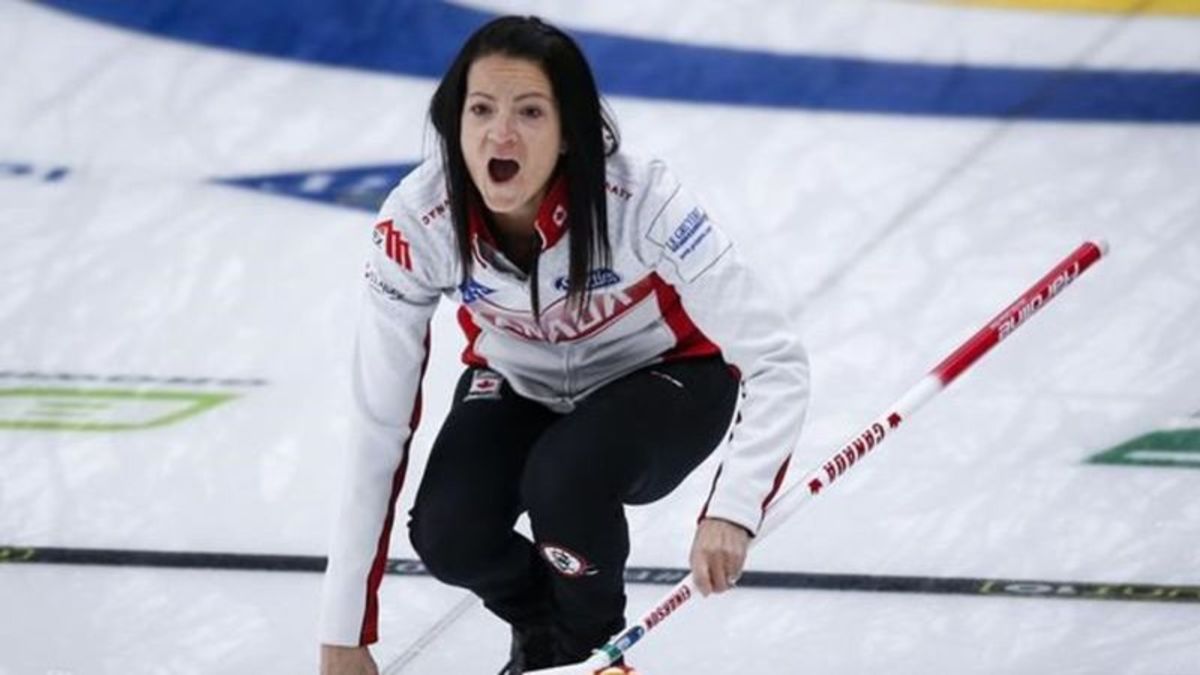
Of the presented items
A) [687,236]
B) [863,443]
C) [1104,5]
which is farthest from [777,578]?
[1104,5]

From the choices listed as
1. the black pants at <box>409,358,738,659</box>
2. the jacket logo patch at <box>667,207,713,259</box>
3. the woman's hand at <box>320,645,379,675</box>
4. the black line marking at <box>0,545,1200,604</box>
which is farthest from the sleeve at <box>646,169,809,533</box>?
the black line marking at <box>0,545,1200,604</box>

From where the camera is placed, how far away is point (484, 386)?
106 inches

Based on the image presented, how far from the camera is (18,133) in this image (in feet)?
14.9

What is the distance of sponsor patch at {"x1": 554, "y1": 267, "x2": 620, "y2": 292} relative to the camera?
2500 millimetres

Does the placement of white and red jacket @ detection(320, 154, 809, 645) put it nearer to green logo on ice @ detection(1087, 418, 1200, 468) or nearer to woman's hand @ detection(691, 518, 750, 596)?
woman's hand @ detection(691, 518, 750, 596)

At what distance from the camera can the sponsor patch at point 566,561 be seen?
98.3 inches

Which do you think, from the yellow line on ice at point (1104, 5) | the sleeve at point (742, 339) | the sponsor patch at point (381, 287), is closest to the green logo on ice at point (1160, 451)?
the sleeve at point (742, 339)

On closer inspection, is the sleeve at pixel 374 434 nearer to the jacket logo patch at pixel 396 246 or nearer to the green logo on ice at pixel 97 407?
the jacket logo patch at pixel 396 246

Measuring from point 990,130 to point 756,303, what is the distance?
203cm

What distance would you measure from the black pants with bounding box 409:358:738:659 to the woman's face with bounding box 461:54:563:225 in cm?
→ 26

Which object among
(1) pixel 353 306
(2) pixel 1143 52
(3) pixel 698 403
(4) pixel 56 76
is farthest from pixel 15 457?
(2) pixel 1143 52

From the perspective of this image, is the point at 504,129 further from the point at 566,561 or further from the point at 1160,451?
the point at 1160,451

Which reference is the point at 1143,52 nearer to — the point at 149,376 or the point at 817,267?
the point at 817,267

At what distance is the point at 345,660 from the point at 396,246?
16.2 inches
